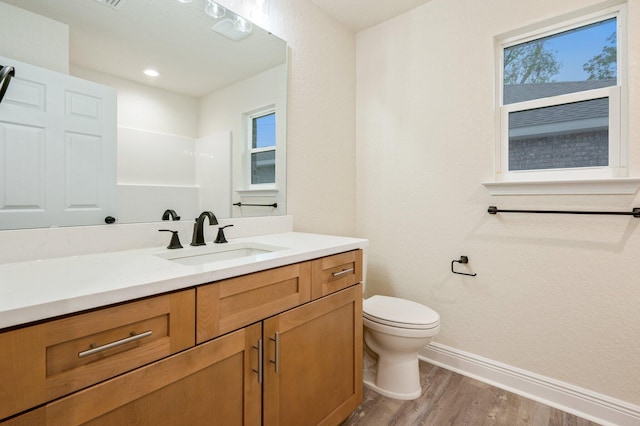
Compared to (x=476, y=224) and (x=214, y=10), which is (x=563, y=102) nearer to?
(x=476, y=224)

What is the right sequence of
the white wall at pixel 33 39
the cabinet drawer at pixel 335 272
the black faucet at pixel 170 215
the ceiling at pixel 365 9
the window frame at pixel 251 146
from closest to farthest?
the white wall at pixel 33 39 → the cabinet drawer at pixel 335 272 → the black faucet at pixel 170 215 → the window frame at pixel 251 146 → the ceiling at pixel 365 9

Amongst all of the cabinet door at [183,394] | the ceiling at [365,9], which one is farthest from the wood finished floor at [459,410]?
the ceiling at [365,9]

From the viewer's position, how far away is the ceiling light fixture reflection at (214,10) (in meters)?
1.56

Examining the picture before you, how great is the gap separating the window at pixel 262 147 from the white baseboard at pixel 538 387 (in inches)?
62.7

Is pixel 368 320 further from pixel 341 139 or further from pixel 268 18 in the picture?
pixel 268 18

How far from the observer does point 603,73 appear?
1640 millimetres

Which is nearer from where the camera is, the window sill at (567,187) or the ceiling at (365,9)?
the window sill at (567,187)

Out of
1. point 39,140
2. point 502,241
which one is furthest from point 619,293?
point 39,140

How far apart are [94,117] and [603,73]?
2.40 m

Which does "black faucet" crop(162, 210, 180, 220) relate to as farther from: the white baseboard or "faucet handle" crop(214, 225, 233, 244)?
the white baseboard

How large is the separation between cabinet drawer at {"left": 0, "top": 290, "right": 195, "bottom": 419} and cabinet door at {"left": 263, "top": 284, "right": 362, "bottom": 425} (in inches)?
13.6

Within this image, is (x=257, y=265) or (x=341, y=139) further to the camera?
(x=341, y=139)

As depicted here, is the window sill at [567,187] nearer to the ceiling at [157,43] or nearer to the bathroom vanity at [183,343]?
the bathroom vanity at [183,343]

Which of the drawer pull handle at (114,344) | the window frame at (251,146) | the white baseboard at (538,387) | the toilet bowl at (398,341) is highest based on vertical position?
the window frame at (251,146)
